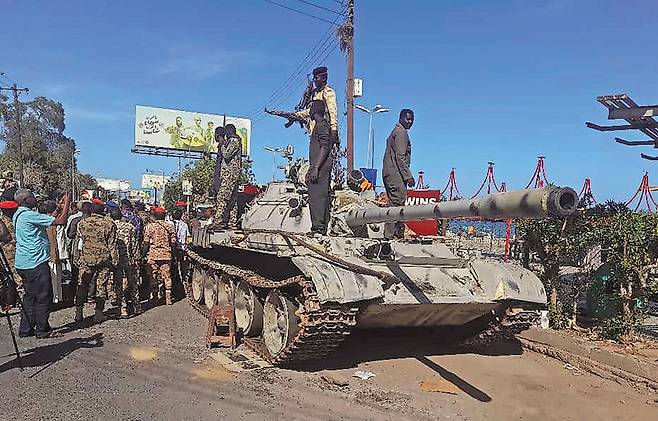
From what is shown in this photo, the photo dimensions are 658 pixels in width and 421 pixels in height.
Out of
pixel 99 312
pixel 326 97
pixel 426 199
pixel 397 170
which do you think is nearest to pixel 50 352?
pixel 99 312

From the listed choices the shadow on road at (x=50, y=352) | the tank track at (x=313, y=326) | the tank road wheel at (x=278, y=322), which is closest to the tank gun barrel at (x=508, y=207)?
the tank track at (x=313, y=326)

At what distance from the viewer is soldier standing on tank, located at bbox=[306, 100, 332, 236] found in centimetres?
764

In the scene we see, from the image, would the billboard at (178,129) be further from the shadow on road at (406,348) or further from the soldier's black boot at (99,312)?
the shadow on road at (406,348)

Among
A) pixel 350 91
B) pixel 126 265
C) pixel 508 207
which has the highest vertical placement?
pixel 350 91

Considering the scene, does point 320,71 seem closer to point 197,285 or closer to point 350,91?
point 197,285

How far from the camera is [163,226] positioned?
10.6 metres

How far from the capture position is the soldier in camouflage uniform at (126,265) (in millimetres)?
9320

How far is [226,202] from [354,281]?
4572mm

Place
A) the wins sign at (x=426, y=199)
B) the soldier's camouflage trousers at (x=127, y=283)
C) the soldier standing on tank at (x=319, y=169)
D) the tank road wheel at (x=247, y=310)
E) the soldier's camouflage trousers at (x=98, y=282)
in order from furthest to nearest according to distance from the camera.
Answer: the wins sign at (x=426, y=199), the soldier's camouflage trousers at (x=127, y=283), the soldier's camouflage trousers at (x=98, y=282), the tank road wheel at (x=247, y=310), the soldier standing on tank at (x=319, y=169)

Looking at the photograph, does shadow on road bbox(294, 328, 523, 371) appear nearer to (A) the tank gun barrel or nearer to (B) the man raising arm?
(A) the tank gun barrel

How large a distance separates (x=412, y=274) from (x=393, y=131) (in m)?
2.38

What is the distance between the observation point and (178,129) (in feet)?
155

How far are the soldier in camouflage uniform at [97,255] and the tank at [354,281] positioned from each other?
1.59 metres

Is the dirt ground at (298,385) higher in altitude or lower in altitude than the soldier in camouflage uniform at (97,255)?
lower
